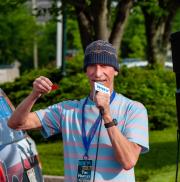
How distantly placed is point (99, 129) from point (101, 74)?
12.2 inches

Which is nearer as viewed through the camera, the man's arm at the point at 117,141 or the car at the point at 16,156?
the man's arm at the point at 117,141

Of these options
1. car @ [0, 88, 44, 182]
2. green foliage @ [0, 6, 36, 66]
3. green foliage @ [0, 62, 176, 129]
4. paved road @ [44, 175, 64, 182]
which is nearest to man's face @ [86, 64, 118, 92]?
car @ [0, 88, 44, 182]

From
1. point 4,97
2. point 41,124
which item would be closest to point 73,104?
point 41,124

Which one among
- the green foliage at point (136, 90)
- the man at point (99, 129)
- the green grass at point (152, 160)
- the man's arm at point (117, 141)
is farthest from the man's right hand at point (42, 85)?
the green foliage at point (136, 90)

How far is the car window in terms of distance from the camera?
430 cm

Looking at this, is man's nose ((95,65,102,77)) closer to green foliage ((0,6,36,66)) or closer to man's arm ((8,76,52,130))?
man's arm ((8,76,52,130))

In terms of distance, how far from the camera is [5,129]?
437 centimetres

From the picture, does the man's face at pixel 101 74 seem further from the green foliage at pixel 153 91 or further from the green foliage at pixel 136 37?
the green foliage at pixel 136 37

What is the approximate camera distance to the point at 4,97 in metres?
4.76

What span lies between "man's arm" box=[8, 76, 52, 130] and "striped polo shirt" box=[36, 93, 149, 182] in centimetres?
→ 19

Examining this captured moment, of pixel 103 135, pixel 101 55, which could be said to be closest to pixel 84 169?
pixel 103 135

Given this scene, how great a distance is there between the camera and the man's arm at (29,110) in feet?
11.3

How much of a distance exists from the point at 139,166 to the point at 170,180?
2.76 ft

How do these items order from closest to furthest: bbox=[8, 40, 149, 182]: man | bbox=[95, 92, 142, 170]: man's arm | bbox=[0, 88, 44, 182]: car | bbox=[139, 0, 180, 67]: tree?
1. bbox=[95, 92, 142, 170]: man's arm
2. bbox=[8, 40, 149, 182]: man
3. bbox=[0, 88, 44, 182]: car
4. bbox=[139, 0, 180, 67]: tree
